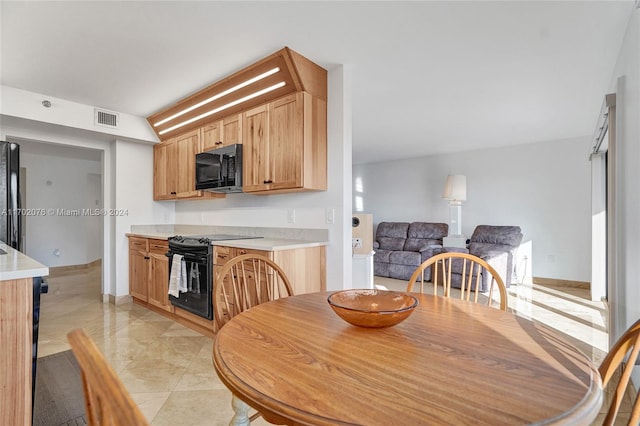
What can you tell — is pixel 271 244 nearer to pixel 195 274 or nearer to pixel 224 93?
pixel 195 274

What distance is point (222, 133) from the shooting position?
345 cm

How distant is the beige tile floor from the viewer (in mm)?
1968

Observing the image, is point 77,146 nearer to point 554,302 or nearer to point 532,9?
point 532,9

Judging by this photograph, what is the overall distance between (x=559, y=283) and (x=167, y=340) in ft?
18.8

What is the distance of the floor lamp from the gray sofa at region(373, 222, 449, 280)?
25 centimetres

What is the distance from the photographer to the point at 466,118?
423 centimetres

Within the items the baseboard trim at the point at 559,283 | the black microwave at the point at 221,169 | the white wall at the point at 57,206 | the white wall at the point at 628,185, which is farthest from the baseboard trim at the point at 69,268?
the baseboard trim at the point at 559,283

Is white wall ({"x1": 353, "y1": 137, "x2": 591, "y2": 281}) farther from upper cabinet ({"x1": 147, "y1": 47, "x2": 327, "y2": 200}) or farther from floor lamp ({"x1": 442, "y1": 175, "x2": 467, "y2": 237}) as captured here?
upper cabinet ({"x1": 147, "y1": 47, "x2": 327, "y2": 200})

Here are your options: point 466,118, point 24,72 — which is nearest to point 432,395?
point 24,72

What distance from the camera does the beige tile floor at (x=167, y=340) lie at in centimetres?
197

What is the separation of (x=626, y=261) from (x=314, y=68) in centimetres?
263

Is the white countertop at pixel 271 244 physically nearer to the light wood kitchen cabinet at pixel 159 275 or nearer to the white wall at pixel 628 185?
the light wood kitchen cabinet at pixel 159 275

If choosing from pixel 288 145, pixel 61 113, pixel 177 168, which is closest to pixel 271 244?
pixel 288 145

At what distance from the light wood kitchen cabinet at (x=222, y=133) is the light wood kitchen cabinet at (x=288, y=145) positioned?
0.16 metres
